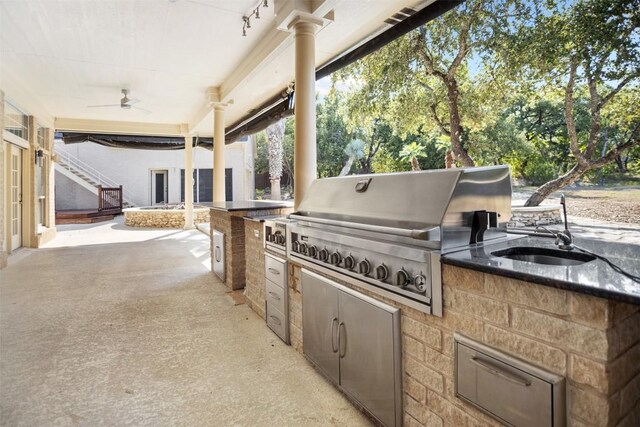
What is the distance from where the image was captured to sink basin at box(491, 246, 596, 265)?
1.43m

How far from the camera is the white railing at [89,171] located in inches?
553

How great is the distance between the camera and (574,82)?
8.23 ft

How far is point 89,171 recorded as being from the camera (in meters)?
14.5

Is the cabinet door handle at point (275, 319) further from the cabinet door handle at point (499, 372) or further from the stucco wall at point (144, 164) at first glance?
the stucco wall at point (144, 164)

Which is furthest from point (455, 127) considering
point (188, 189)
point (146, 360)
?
point (188, 189)

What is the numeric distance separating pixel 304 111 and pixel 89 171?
14539mm

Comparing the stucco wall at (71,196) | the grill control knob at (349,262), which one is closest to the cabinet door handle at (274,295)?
the grill control knob at (349,262)

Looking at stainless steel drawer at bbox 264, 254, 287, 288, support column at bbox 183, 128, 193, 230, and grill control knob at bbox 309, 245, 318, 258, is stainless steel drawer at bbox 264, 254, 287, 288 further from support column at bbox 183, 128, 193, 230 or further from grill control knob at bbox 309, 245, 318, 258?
support column at bbox 183, 128, 193, 230

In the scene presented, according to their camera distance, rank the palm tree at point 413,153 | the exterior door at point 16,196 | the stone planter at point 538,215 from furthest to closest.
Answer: the exterior door at point 16,196
the palm tree at point 413,153
the stone planter at point 538,215

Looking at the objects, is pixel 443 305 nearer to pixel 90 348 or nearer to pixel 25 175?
pixel 90 348

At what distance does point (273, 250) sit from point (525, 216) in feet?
5.88

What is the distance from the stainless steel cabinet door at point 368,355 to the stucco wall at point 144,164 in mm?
13355

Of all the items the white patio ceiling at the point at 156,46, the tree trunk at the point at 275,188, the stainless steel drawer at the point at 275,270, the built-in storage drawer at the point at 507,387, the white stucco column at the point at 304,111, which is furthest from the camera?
the tree trunk at the point at 275,188

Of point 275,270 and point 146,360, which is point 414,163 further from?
point 146,360
